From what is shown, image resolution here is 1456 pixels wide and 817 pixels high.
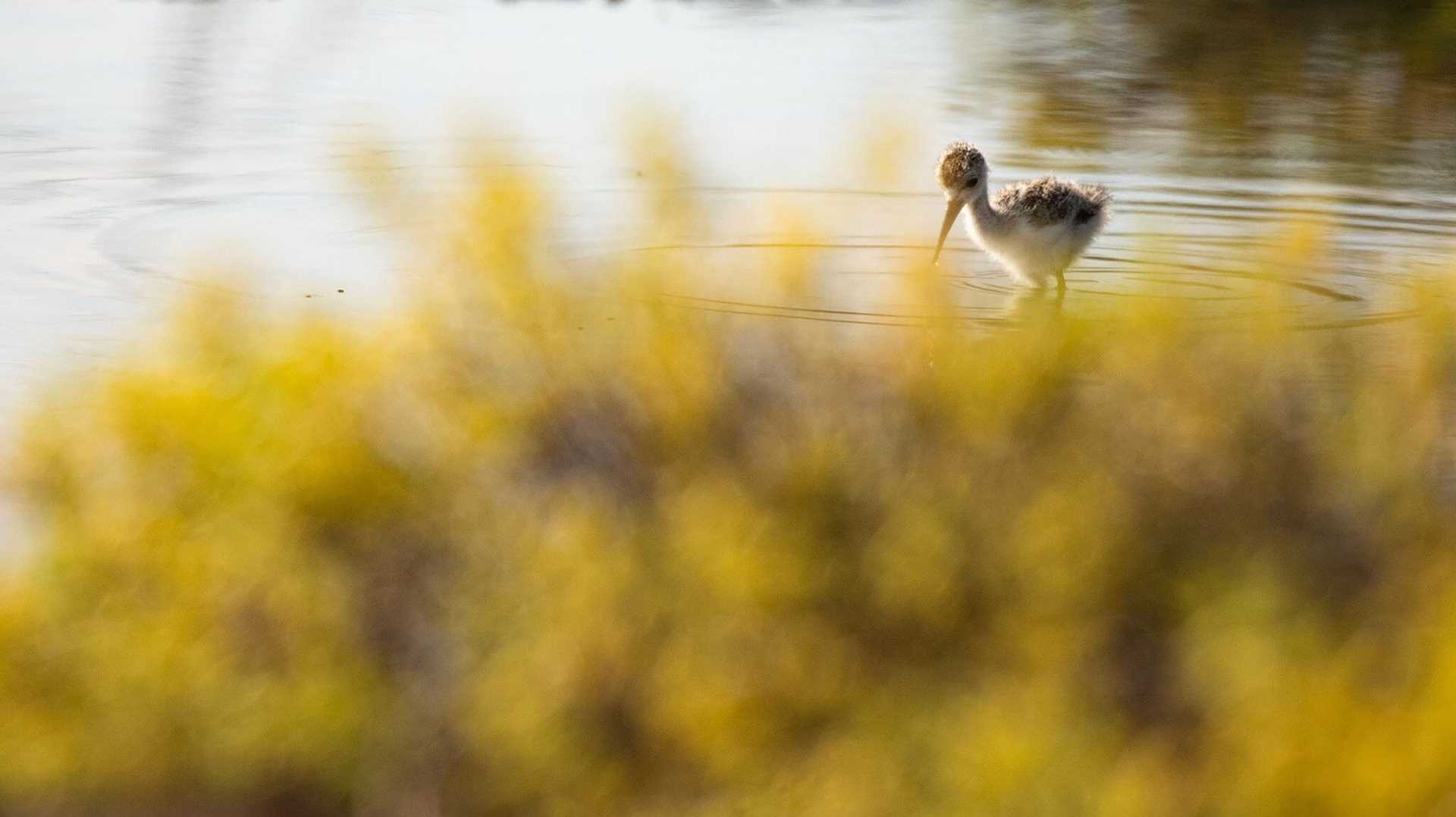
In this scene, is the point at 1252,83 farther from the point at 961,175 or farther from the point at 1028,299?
the point at 1028,299

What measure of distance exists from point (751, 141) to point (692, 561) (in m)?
4.49

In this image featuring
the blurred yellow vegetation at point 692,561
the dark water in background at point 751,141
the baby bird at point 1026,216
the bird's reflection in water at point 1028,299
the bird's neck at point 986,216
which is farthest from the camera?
the bird's neck at point 986,216

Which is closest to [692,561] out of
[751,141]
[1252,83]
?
[751,141]

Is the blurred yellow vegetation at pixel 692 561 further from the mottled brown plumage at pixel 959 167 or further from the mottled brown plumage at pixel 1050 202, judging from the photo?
the mottled brown plumage at pixel 959 167

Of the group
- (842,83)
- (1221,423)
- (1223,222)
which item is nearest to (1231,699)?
(1221,423)

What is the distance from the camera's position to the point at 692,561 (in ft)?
8.37

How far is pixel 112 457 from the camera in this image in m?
2.93

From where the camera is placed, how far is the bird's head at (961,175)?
5.77 m

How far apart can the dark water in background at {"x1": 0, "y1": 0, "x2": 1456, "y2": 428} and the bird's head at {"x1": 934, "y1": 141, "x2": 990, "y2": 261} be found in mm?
143

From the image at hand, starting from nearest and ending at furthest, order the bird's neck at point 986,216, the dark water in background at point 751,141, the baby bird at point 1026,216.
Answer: the dark water in background at point 751,141 → the baby bird at point 1026,216 → the bird's neck at point 986,216

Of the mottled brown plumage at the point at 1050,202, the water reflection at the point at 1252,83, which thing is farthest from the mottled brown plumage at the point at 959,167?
the water reflection at the point at 1252,83

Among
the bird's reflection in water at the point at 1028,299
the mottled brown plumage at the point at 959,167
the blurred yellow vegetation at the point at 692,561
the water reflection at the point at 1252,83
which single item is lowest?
the water reflection at the point at 1252,83

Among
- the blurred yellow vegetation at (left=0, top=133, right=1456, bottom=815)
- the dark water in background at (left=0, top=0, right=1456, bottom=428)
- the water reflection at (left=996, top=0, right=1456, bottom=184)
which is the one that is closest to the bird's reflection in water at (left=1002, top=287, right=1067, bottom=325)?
the dark water in background at (left=0, top=0, right=1456, bottom=428)

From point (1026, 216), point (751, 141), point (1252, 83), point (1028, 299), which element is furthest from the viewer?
point (1252, 83)
